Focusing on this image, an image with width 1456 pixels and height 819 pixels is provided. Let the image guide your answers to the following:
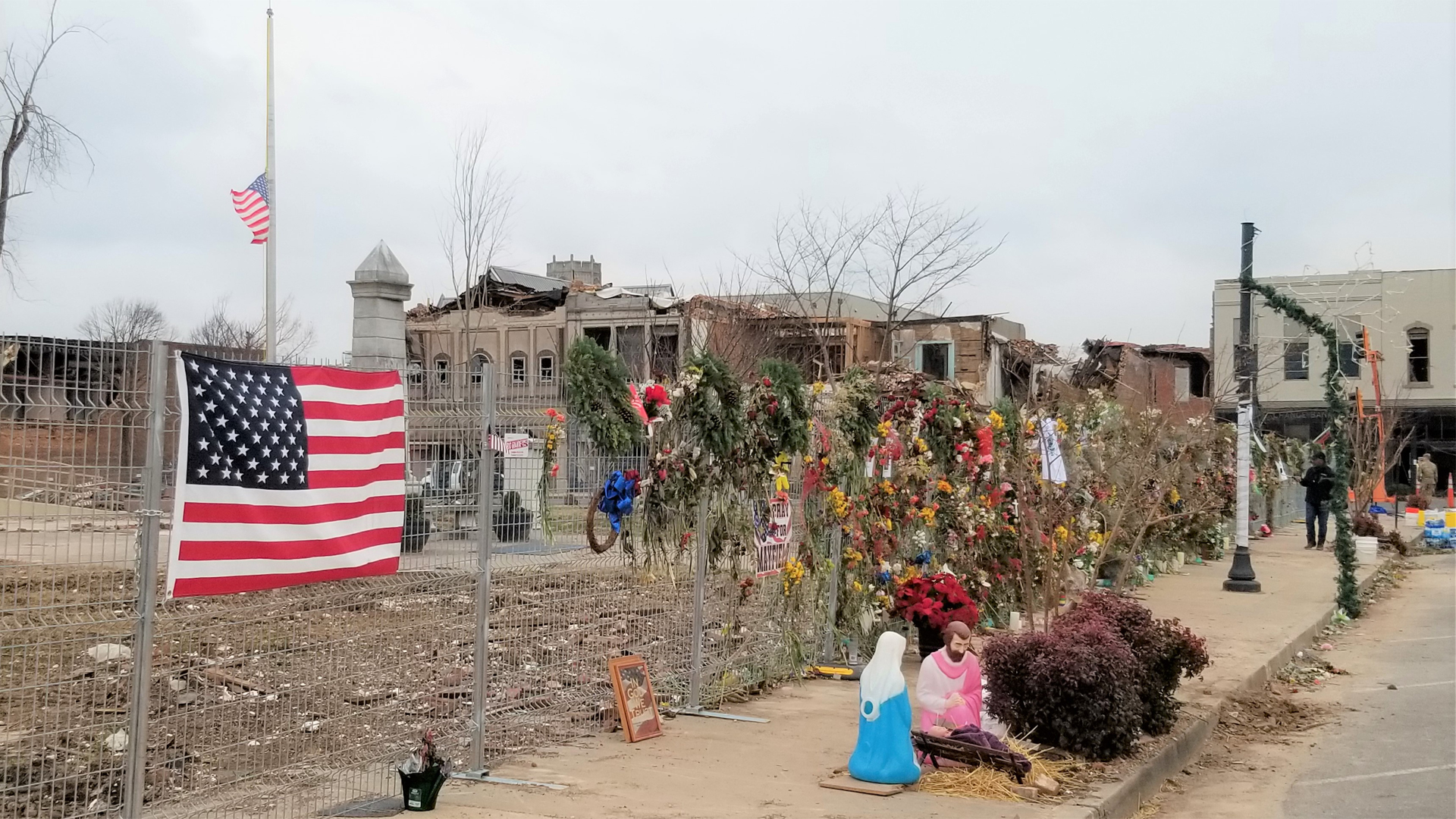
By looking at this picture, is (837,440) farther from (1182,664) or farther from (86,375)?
(86,375)

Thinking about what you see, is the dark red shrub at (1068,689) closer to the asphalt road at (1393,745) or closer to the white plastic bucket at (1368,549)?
the asphalt road at (1393,745)

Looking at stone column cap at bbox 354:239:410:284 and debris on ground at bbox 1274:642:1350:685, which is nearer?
debris on ground at bbox 1274:642:1350:685

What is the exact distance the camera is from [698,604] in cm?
944

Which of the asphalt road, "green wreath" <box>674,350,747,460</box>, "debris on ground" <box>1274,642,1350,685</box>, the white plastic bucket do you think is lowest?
"debris on ground" <box>1274,642,1350,685</box>

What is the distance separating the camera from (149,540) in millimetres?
5188

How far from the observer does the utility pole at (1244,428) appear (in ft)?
60.6

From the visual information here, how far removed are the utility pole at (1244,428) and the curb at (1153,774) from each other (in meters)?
6.76

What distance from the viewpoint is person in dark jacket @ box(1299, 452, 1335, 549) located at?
84.8ft

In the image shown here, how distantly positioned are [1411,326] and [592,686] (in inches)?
1954

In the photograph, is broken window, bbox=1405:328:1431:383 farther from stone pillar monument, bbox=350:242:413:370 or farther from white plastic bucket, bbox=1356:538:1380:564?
stone pillar monument, bbox=350:242:413:370

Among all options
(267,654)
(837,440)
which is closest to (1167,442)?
(837,440)

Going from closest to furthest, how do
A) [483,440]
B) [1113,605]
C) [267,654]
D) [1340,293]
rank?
[267,654] < [483,440] < [1113,605] < [1340,293]

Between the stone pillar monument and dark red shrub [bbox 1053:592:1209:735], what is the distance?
11.4 metres

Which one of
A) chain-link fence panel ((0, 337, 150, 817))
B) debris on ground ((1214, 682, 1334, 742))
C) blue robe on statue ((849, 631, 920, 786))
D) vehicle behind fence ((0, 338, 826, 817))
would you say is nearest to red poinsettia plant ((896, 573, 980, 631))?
vehicle behind fence ((0, 338, 826, 817))
